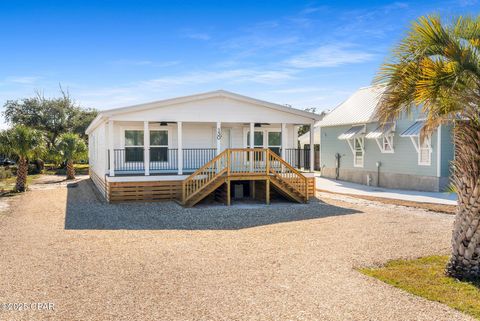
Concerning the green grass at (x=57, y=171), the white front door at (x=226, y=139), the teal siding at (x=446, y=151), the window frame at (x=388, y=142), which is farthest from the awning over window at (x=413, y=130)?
the green grass at (x=57, y=171)

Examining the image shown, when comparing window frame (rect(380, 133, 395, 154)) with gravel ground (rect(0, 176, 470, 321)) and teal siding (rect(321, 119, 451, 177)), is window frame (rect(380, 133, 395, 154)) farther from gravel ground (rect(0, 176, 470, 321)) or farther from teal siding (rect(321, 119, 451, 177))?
gravel ground (rect(0, 176, 470, 321))

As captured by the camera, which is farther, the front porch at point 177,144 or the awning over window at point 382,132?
the awning over window at point 382,132

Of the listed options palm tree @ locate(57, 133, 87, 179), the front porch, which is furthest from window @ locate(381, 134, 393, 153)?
palm tree @ locate(57, 133, 87, 179)

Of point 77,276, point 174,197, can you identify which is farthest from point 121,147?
point 77,276

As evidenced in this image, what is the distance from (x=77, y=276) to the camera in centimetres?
663

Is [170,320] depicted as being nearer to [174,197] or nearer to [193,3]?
[174,197]

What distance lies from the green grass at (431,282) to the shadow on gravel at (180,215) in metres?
4.54

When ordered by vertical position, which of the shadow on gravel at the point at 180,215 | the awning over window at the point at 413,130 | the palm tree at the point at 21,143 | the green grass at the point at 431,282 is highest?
the awning over window at the point at 413,130

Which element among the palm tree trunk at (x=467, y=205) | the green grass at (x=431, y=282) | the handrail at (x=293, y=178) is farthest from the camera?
the handrail at (x=293, y=178)

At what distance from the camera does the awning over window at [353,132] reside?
22975 mm

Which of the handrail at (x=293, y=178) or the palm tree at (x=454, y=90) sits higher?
the palm tree at (x=454, y=90)

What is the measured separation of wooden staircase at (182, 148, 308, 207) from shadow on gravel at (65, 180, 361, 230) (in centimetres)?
47

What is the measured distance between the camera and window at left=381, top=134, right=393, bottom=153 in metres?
21.2

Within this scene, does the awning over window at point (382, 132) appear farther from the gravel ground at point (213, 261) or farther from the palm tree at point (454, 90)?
the palm tree at point (454, 90)
